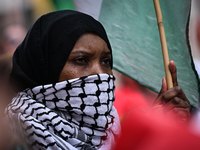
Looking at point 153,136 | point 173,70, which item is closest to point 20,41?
point 173,70

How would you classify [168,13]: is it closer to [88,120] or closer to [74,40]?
[74,40]

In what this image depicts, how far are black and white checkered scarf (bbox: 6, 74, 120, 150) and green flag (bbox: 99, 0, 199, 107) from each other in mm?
648

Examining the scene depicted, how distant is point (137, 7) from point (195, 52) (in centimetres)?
65

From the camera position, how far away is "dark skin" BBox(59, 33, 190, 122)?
1.51m

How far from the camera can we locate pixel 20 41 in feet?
11.0

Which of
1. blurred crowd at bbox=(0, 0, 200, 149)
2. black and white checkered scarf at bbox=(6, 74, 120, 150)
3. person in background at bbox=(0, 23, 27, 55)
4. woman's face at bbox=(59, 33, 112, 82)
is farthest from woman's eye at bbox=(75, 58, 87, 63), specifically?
person in background at bbox=(0, 23, 27, 55)

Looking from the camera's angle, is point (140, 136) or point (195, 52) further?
point (195, 52)

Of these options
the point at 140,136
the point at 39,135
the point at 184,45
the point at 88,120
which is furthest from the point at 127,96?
the point at 140,136

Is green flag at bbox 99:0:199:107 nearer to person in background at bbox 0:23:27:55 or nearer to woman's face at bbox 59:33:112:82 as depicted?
woman's face at bbox 59:33:112:82

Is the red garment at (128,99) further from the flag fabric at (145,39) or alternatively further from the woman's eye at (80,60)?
the woman's eye at (80,60)

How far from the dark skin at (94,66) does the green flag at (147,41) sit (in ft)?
1.01

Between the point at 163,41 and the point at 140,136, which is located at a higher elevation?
the point at 163,41

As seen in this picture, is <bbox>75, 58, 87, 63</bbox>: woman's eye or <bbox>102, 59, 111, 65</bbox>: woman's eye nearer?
<bbox>75, 58, 87, 63</bbox>: woman's eye

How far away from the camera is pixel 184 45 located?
1868 millimetres
